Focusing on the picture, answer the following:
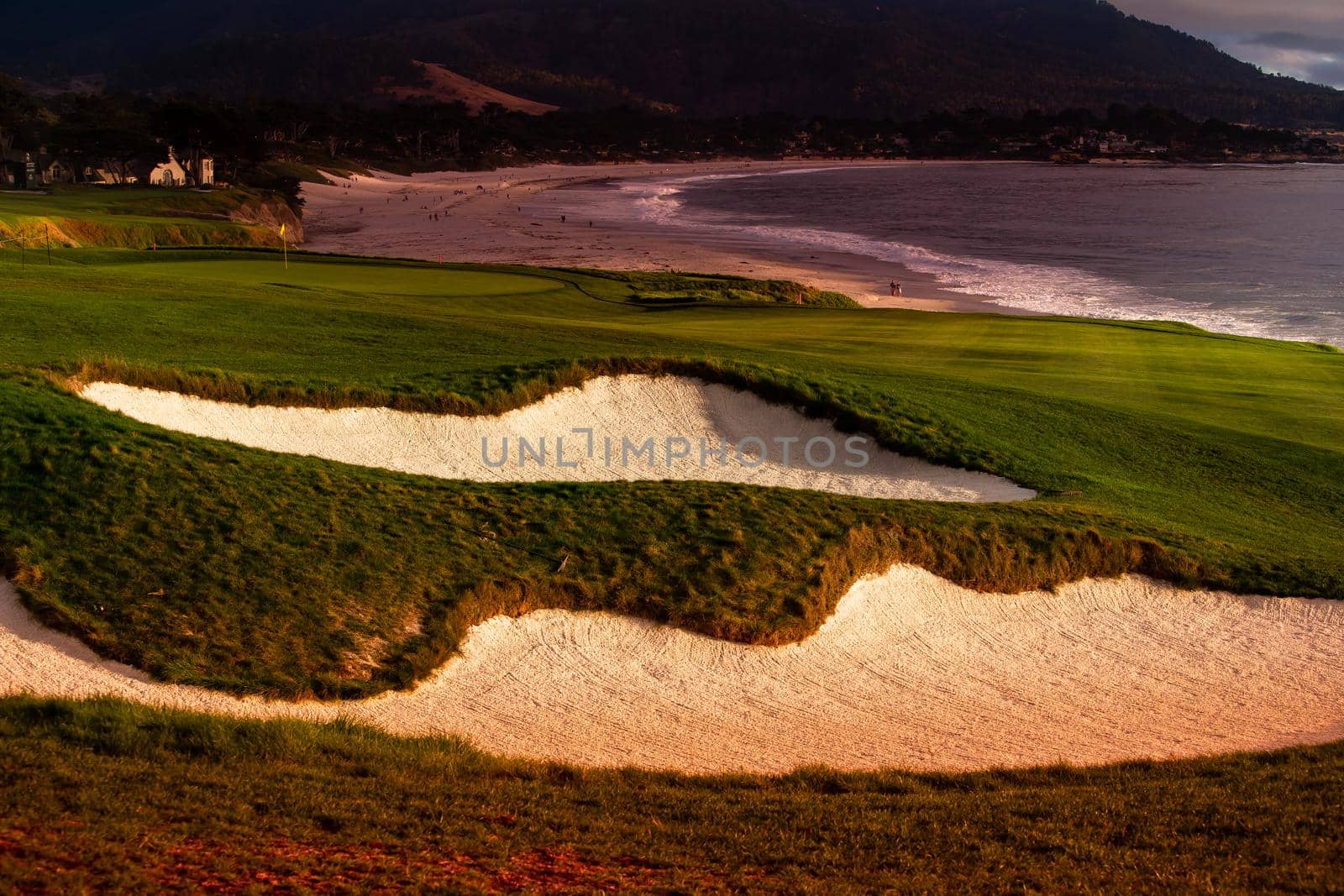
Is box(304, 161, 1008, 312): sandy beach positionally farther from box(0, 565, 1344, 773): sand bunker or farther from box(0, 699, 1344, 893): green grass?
box(0, 699, 1344, 893): green grass

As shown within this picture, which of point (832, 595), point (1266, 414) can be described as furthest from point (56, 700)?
point (1266, 414)

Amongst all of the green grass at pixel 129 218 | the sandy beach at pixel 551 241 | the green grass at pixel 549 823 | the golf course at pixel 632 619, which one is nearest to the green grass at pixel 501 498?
the golf course at pixel 632 619

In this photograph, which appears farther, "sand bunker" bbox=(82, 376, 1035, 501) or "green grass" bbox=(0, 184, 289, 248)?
"green grass" bbox=(0, 184, 289, 248)

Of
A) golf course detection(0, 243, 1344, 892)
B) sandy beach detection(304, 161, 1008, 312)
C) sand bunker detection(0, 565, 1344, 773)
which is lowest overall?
sand bunker detection(0, 565, 1344, 773)

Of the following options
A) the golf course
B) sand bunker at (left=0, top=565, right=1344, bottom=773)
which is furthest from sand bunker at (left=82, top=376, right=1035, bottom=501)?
sand bunker at (left=0, top=565, right=1344, bottom=773)

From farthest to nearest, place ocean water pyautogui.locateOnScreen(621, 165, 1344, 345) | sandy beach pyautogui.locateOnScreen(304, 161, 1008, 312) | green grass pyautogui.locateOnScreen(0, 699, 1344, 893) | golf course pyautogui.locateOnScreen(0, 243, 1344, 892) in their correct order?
1. sandy beach pyautogui.locateOnScreen(304, 161, 1008, 312)
2. ocean water pyautogui.locateOnScreen(621, 165, 1344, 345)
3. golf course pyautogui.locateOnScreen(0, 243, 1344, 892)
4. green grass pyautogui.locateOnScreen(0, 699, 1344, 893)

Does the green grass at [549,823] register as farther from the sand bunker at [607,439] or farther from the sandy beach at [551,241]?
the sandy beach at [551,241]
